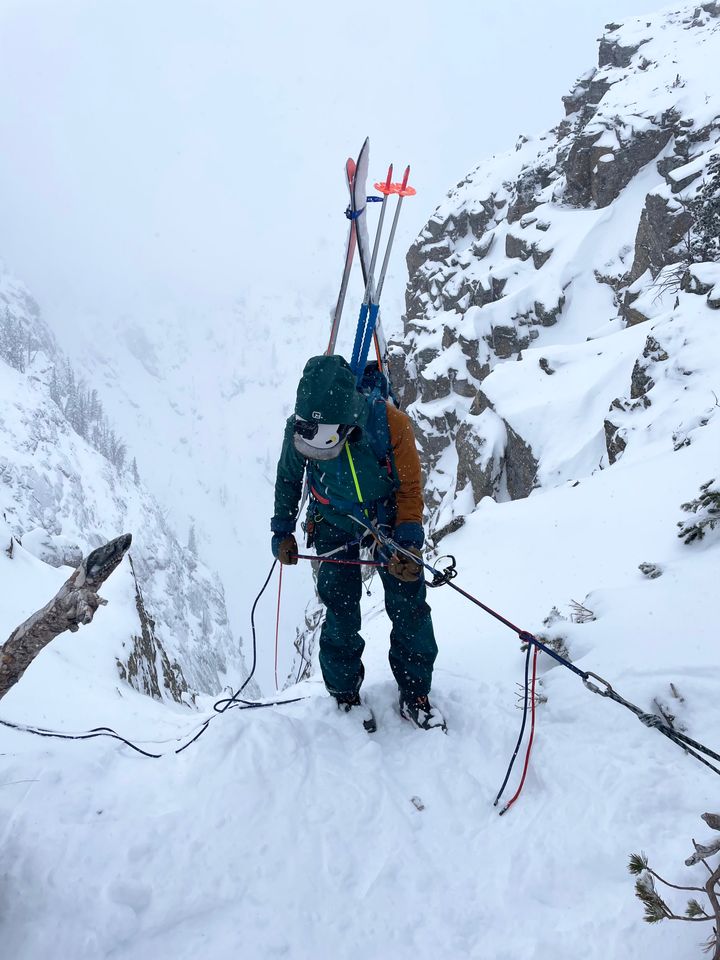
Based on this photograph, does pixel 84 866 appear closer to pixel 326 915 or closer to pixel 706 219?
pixel 326 915

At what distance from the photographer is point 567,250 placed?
105 feet

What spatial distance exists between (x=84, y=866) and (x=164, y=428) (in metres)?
194

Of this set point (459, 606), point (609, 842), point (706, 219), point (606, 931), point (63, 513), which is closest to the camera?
point (606, 931)

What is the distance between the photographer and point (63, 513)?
63.4 meters

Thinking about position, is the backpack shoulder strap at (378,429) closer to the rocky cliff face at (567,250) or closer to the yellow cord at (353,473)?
the yellow cord at (353,473)

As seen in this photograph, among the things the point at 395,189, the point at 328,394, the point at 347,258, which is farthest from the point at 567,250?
the point at 328,394

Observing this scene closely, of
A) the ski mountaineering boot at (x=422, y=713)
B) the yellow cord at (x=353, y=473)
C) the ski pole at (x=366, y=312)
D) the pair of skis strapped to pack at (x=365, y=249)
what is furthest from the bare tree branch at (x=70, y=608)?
the pair of skis strapped to pack at (x=365, y=249)

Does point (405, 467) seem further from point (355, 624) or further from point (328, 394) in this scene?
point (355, 624)

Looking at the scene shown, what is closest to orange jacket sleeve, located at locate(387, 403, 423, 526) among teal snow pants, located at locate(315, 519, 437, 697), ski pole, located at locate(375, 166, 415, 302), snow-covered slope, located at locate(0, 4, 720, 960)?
teal snow pants, located at locate(315, 519, 437, 697)

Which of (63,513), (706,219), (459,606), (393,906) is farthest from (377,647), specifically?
(63,513)

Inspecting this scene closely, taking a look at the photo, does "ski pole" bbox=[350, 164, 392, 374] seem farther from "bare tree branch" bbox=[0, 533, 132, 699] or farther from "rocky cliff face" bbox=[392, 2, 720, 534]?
"rocky cliff face" bbox=[392, 2, 720, 534]

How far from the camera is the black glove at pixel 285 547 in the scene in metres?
3.80

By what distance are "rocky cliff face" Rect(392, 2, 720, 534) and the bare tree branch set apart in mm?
15708

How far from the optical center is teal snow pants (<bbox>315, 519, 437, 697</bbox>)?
144 inches
